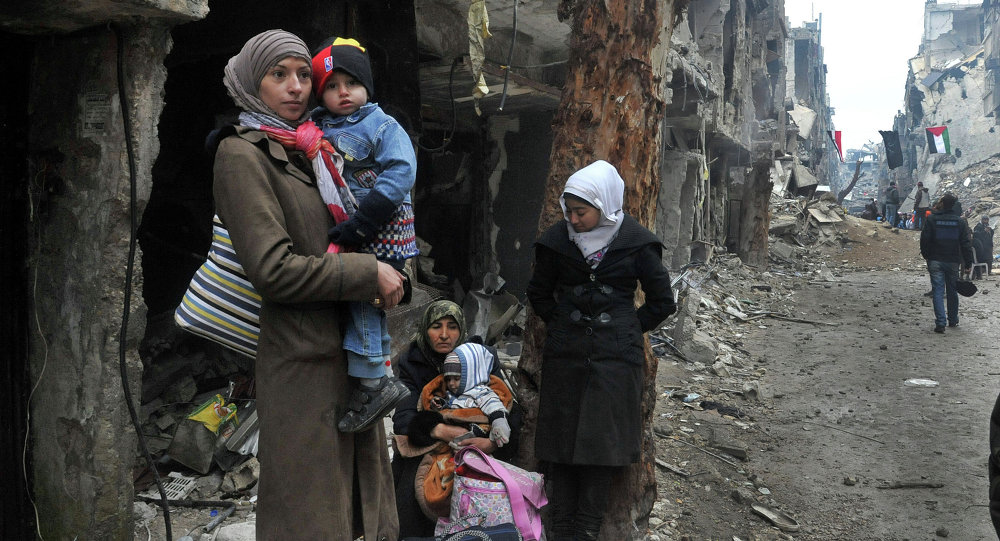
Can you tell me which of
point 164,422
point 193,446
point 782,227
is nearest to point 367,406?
point 193,446

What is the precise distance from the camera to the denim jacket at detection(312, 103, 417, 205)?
196cm

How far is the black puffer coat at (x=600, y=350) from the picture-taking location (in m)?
3.03

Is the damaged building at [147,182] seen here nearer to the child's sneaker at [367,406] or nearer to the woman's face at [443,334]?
the woman's face at [443,334]

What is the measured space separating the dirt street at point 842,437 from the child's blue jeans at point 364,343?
2740 millimetres

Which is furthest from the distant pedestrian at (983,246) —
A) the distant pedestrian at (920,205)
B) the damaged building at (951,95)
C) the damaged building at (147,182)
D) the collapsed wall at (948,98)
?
the collapsed wall at (948,98)

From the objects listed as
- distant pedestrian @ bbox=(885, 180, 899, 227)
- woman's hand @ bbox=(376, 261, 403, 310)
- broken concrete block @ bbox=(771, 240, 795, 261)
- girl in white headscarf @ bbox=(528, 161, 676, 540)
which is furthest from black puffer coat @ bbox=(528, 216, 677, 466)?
distant pedestrian @ bbox=(885, 180, 899, 227)

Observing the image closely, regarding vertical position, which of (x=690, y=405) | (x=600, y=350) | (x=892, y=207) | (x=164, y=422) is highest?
(x=892, y=207)

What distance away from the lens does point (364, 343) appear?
1874 mm

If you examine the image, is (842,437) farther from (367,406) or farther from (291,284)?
(291,284)

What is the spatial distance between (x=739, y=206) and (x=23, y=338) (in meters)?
20.1

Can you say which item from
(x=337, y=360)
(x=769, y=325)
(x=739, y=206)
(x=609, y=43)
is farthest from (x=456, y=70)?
(x=739, y=206)

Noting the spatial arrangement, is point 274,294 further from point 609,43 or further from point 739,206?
point 739,206

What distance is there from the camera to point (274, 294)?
1699mm

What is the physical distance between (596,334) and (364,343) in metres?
1.42
